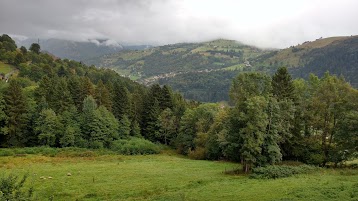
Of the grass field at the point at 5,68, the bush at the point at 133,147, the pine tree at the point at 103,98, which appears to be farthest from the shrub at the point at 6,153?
the grass field at the point at 5,68

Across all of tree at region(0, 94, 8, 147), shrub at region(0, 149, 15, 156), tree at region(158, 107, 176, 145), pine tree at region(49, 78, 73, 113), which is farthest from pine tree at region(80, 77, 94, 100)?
shrub at region(0, 149, 15, 156)

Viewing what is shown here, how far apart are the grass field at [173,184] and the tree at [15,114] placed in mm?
23755

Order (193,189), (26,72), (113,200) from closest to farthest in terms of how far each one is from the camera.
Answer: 1. (113,200)
2. (193,189)
3. (26,72)

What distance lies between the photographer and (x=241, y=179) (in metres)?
41.3

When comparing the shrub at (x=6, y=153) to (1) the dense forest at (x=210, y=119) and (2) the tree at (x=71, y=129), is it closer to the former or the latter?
(1) the dense forest at (x=210, y=119)

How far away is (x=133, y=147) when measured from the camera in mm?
76125

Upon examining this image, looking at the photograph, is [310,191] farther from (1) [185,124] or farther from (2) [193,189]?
(1) [185,124]

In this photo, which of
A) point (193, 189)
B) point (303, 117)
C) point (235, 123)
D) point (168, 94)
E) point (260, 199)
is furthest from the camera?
point (168, 94)

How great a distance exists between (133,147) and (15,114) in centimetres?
3025

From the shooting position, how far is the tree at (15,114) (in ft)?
247

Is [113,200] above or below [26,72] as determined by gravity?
below

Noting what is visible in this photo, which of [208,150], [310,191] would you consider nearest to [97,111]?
[208,150]

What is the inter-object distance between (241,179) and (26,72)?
384 feet

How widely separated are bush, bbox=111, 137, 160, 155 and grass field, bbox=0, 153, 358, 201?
69.5ft
